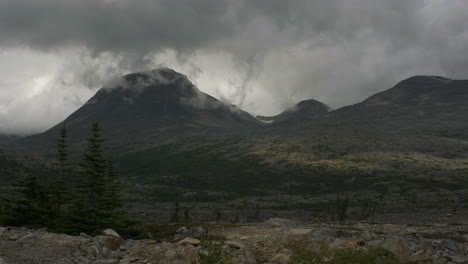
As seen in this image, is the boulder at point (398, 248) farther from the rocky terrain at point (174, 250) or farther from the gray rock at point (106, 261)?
the gray rock at point (106, 261)

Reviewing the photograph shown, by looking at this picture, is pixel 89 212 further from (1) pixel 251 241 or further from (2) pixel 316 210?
(2) pixel 316 210

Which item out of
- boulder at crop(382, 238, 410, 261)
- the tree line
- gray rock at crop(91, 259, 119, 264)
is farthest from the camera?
the tree line

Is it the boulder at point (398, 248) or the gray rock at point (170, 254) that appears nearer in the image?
the boulder at point (398, 248)

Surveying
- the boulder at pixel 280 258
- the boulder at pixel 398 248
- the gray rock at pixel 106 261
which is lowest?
the gray rock at pixel 106 261

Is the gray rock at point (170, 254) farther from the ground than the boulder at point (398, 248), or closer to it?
closer to it

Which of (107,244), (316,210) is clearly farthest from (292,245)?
(316,210)

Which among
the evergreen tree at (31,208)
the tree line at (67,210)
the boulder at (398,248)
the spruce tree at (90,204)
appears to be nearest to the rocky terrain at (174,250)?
the boulder at (398,248)

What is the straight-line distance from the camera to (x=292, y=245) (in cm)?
2530

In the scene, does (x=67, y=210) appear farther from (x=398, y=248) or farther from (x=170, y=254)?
(x=398, y=248)

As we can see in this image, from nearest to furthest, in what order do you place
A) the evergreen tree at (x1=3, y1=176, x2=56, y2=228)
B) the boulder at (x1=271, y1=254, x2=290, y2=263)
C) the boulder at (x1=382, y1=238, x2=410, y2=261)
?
the boulder at (x1=382, y1=238, x2=410, y2=261), the boulder at (x1=271, y1=254, x2=290, y2=263), the evergreen tree at (x1=3, y1=176, x2=56, y2=228)

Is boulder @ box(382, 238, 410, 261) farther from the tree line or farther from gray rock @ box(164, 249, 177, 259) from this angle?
the tree line

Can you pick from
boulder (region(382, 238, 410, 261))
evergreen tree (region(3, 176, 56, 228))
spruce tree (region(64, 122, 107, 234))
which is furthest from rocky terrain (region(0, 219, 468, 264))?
evergreen tree (region(3, 176, 56, 228))

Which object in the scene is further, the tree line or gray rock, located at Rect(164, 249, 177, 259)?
the tree line

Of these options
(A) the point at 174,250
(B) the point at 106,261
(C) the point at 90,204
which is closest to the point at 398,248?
(A) the point at 174,250
